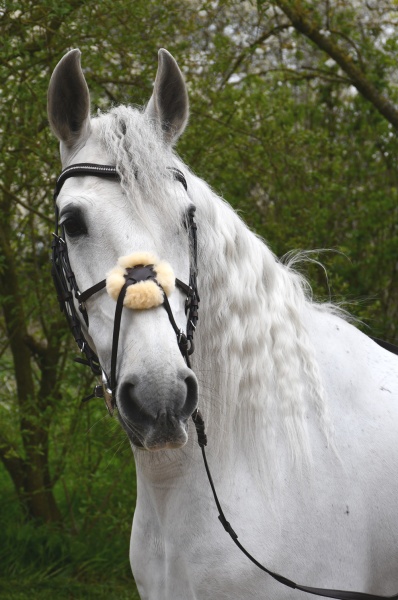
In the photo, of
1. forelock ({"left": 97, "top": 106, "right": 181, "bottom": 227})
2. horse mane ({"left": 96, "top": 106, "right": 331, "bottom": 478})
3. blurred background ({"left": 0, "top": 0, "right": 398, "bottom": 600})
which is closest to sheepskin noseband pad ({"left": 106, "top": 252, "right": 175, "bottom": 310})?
forelock ({"left": 97, "top": 106, "right": 181, "bottom": 227})

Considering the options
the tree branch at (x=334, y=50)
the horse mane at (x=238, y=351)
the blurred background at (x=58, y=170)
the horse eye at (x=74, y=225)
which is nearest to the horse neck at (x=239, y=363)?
the horse mane at (x=238, y=351)

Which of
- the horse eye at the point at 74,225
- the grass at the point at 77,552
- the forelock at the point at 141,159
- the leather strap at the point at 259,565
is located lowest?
the grass at the point at 77,552

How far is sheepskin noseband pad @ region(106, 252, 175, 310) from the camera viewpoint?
2043mm

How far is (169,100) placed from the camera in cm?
245

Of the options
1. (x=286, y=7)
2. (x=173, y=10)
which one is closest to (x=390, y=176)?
(x=286, y=7)

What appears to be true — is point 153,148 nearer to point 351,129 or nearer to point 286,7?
point 286,7

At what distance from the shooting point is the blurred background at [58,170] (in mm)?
4656

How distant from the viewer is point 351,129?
7.10 meters

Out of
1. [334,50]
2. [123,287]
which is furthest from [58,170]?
[123,287]

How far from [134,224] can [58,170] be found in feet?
8.44

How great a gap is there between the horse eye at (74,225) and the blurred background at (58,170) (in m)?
2.17

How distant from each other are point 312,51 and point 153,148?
531cm

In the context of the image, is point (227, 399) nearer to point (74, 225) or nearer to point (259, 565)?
point (259, 565)

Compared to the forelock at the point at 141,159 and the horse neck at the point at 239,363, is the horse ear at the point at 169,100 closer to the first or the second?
the forelock at the point at 141,159
